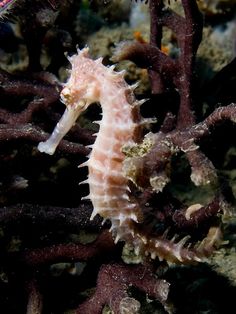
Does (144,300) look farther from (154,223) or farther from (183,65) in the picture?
(183,65)

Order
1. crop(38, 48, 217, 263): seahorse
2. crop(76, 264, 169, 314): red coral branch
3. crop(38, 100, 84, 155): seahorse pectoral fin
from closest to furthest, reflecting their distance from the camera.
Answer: crop(38, 48, 217, 263): seahorse → crop(38, 100, 84, 155): seahorse pectoral fin → crop(76, 264, 169, 314): red coral branch

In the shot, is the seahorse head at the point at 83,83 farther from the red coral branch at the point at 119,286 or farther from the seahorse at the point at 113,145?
the red coral branch at the point at 119,286

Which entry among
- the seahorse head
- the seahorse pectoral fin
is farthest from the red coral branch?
the seahorse head

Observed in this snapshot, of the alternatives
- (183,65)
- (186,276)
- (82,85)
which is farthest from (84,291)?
(183,65)

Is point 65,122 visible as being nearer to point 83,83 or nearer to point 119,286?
point 83,83

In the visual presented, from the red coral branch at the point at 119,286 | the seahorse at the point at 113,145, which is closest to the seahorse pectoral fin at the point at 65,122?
the seahorse at the point at 113,145

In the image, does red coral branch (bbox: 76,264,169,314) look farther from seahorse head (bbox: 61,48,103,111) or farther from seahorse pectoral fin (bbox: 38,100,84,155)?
seahorse head (bbox: 61,48,103,111)

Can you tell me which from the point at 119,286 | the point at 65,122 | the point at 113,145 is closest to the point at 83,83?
the point at 65,122

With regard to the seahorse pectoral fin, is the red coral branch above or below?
below
